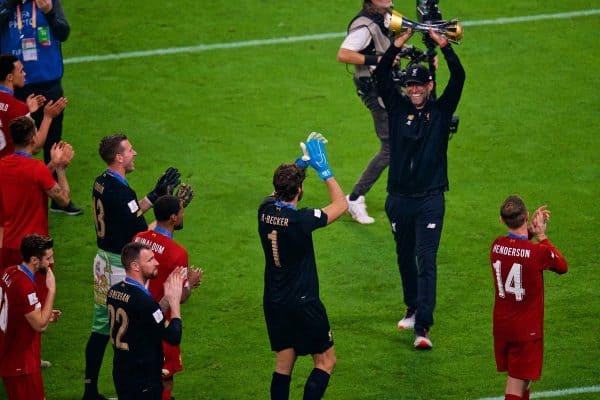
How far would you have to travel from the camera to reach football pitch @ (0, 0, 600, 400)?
1101 centimetres

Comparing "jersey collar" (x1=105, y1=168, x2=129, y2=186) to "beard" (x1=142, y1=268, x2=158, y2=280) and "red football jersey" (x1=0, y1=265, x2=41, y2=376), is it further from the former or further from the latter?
"beard" (x1=142, y1=268, x2=158, y2=280)

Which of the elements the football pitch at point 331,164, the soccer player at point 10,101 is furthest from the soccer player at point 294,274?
the soccer player at point 10,101

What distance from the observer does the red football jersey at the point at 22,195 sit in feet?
34.0

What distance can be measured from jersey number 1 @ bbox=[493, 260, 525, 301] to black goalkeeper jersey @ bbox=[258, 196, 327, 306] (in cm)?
141

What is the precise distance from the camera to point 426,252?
36.2 feet

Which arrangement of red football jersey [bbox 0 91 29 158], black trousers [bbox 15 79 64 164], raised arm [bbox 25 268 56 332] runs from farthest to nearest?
black trousers [bbox 15 79 64 164] < red football jersey [bbox 0 91 29 158] < raised arm [bbox 25 268 56 332]

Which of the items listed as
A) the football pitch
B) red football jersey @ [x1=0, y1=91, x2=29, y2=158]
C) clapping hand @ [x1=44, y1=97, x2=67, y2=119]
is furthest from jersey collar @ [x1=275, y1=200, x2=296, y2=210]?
red football jersey @ [x1=0, y1=91, x2=29, y2=158]

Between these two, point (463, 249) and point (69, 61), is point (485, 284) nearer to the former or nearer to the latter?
point (463, 249)

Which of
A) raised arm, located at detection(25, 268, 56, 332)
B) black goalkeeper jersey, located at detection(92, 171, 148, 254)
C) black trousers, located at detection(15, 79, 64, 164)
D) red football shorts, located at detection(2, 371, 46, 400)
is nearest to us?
raised arm, located at detection(25, 268, 56, 332)

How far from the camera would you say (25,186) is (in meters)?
10.4

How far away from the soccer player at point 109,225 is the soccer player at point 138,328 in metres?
1.26

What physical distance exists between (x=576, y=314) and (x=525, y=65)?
246 inches

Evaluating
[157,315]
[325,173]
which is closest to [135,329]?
[157,315]

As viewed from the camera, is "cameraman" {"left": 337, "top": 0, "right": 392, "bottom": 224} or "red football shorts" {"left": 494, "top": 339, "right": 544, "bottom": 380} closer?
"red football shorts" {"left": 494, "top": 339, "right": 544, "bottom": 380}
